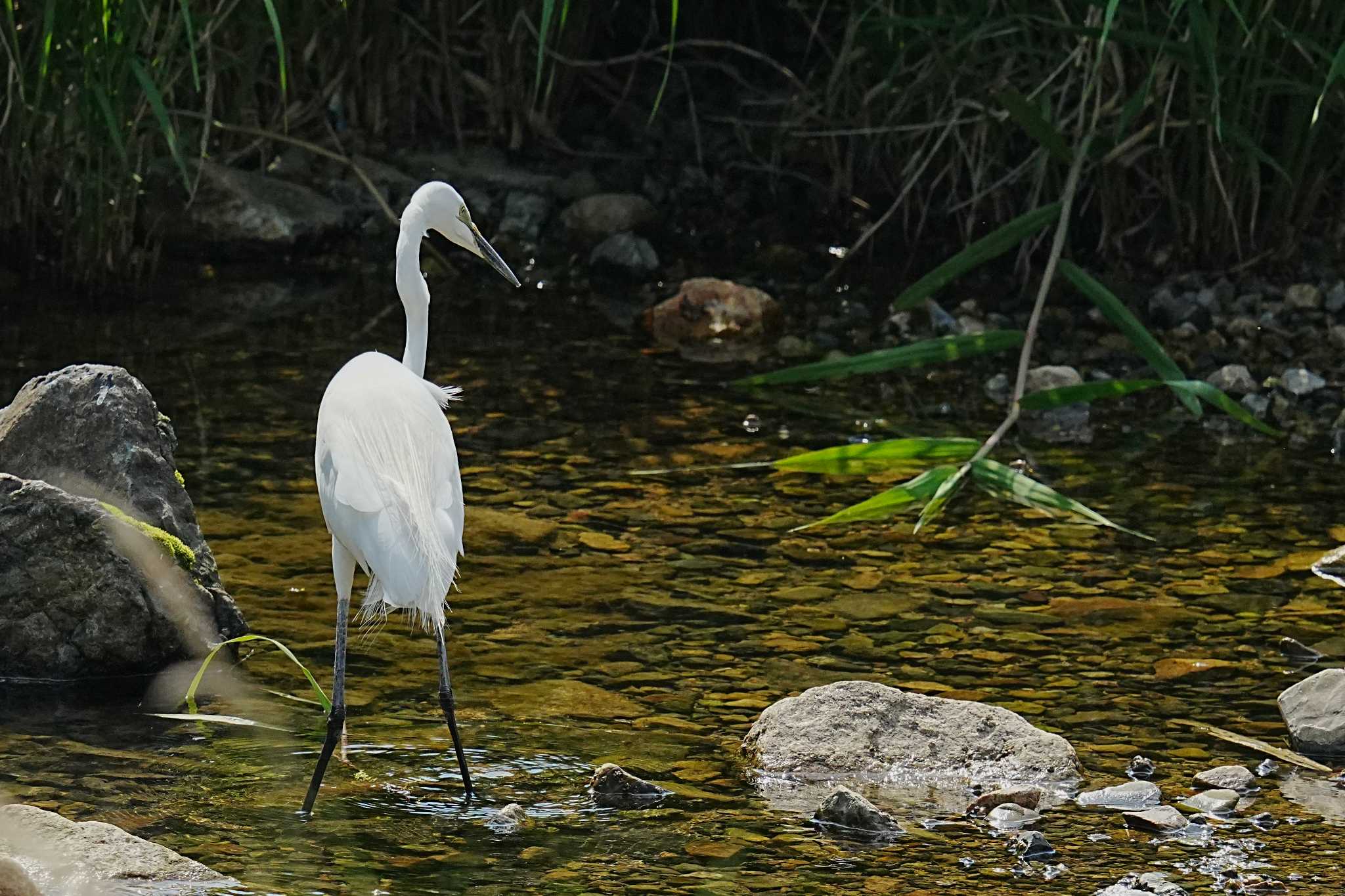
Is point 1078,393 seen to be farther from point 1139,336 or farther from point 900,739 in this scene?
point 900,739

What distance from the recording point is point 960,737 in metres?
3.43

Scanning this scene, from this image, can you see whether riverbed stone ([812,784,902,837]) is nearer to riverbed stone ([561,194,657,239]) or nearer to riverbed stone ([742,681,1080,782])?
riverbed stone ([742,681,1080,782])

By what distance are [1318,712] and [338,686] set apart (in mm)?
1813

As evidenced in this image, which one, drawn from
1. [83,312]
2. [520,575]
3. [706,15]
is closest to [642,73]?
[706,15]

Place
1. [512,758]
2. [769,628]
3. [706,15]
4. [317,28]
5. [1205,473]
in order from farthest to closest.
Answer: [706,15] → [317,28] → [1205,473] → [769,628] → [512,758]

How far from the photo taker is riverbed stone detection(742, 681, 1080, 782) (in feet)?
11.1

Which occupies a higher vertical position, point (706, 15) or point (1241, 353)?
point (706, 15)

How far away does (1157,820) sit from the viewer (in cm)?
314

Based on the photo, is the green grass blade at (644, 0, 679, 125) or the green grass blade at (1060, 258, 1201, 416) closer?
the green grass blade at (644, 0, 679, 125)

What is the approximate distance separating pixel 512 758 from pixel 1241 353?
3714 mm

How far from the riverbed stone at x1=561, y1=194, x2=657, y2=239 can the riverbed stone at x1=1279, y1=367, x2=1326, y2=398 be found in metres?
3.06

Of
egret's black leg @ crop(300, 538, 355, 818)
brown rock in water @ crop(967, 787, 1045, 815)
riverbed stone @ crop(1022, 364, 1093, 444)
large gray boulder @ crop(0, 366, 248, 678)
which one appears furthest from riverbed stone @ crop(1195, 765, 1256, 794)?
riverbed stone @ crop(1022, 364, 1093, 444)

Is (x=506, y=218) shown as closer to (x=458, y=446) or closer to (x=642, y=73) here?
(x=642, y=73)

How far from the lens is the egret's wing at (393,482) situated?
128 inches
